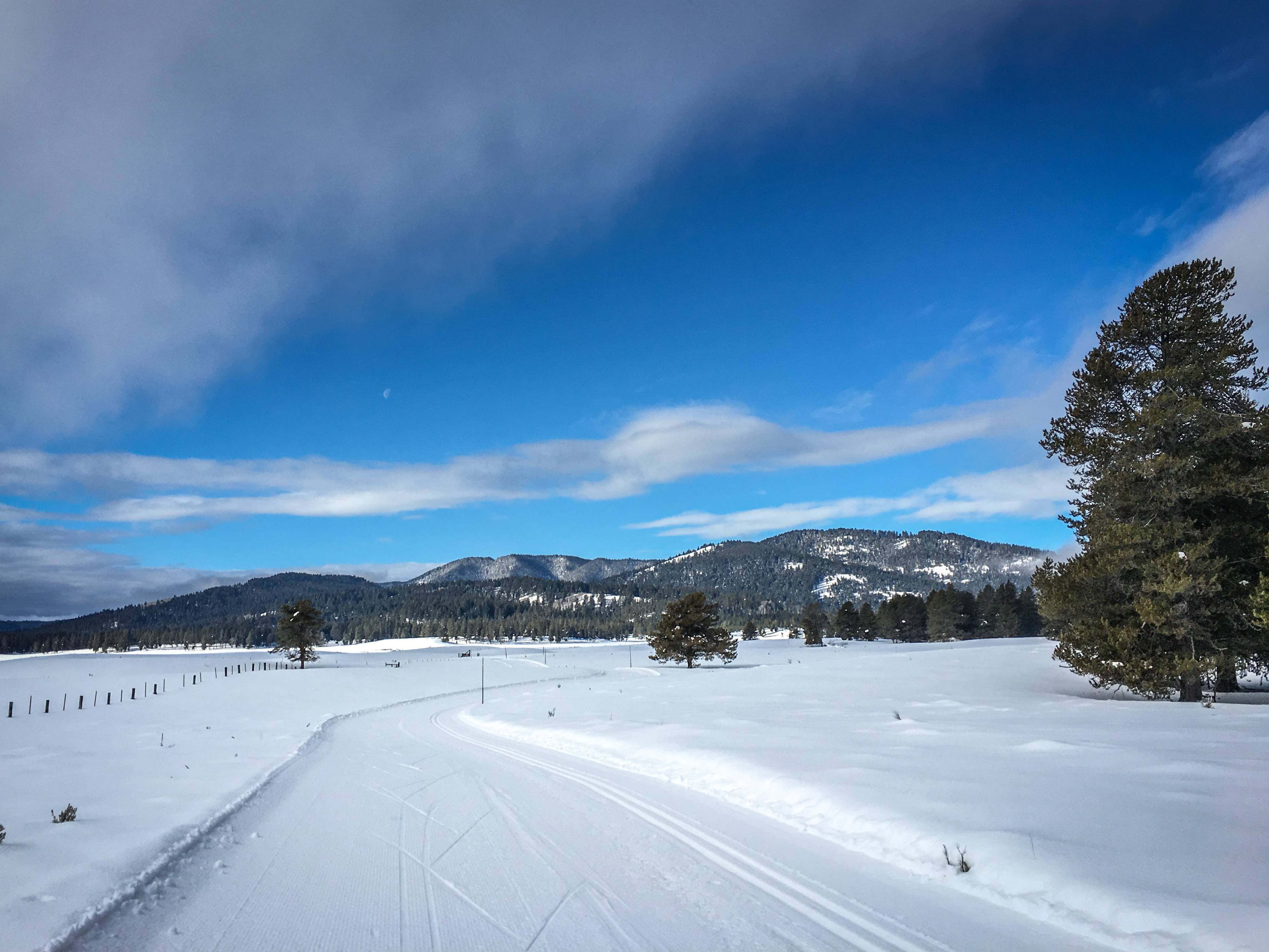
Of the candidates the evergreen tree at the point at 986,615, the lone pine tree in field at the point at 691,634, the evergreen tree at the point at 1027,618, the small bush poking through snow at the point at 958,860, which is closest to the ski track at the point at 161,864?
the small bush poking through snow at the point at 958,860

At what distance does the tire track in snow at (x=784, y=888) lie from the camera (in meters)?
4.70

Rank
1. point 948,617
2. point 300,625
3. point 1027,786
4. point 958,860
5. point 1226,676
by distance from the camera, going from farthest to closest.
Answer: point 948,617
point 300,625
point 1226,676
point 1027,786
point 958,860

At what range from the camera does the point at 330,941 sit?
4891 mm

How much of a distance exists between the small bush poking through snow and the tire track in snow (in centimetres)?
138

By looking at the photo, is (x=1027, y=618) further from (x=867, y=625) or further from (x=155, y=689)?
(x=155, y=689)

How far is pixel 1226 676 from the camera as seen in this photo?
674 inches

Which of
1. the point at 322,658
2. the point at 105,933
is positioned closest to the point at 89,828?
the point at 105,933

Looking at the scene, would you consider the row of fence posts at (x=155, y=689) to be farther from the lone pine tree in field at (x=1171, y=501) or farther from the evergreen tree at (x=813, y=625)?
the evergreen tree at (x=813, y=625)

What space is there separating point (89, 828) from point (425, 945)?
6471 millimetres

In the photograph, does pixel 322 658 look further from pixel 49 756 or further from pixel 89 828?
pixel 89 828

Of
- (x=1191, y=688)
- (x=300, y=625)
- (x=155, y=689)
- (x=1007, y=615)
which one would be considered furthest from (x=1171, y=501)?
(x=1007, y=615)

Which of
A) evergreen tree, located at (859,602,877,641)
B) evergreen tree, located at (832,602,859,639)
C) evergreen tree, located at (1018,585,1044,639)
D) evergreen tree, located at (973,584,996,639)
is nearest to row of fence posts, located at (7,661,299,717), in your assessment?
evergreen tree, located at (832,602,859,639)

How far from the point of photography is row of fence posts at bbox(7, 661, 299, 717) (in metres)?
33.7

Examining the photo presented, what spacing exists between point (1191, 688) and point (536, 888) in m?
18.3
